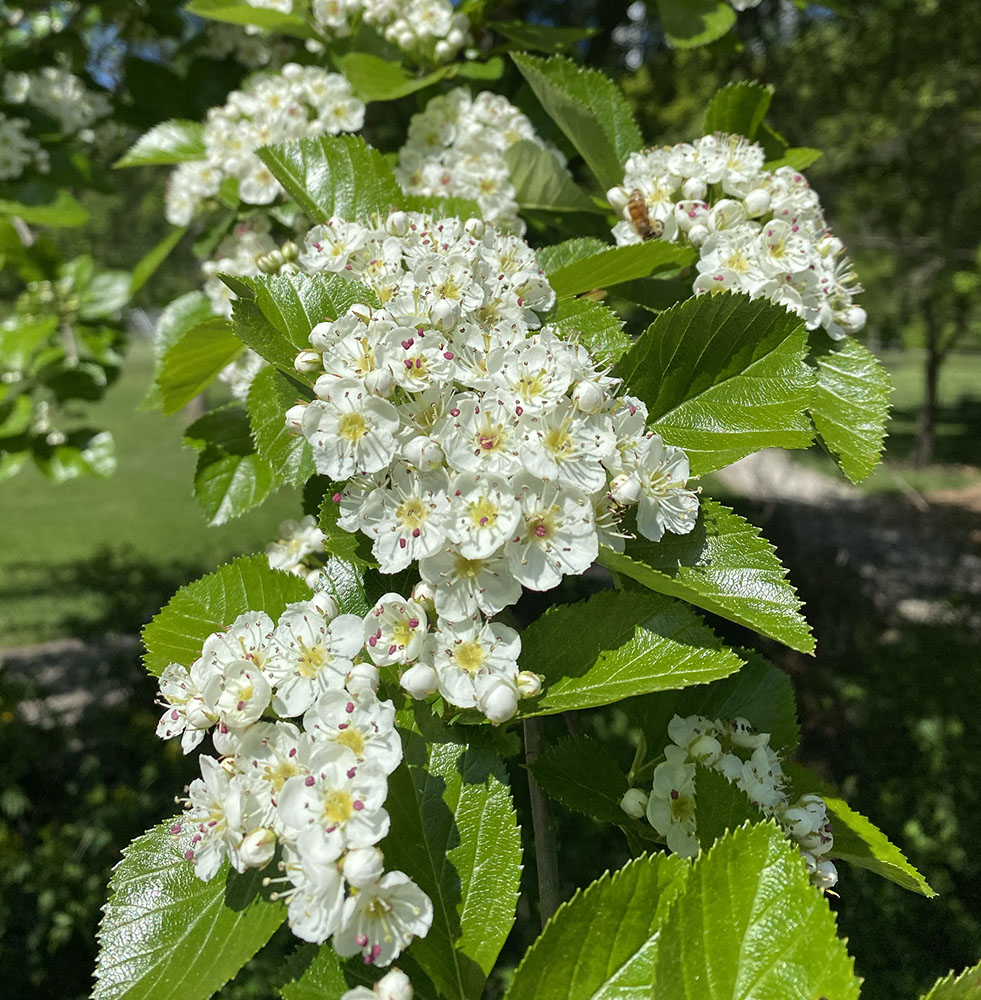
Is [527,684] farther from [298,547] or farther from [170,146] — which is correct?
[170,146]

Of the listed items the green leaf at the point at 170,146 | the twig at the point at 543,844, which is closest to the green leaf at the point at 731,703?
the twig at the point at 543,844

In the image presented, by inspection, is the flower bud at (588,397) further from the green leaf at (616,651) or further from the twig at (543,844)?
the twig at (543,844)

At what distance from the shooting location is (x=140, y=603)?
7.46 m

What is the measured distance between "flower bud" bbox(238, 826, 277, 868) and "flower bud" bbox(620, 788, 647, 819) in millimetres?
522

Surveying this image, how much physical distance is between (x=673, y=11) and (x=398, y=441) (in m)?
1.71

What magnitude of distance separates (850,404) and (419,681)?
0.88m

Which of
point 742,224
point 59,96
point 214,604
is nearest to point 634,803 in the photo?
point 214,604

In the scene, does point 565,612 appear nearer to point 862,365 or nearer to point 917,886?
point 917,886

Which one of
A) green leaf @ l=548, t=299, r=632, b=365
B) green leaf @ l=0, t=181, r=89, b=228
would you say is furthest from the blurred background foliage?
green leaf @ l=548, t=299, r=632, b=365

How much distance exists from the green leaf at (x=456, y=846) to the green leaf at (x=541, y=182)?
124 cm

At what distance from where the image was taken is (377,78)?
1917 millimetres

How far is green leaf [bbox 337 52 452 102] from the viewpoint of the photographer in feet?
6.14

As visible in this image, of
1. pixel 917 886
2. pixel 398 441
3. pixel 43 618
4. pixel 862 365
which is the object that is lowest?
pixel 43 618

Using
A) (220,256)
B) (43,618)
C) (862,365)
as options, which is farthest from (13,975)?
(43,618)
